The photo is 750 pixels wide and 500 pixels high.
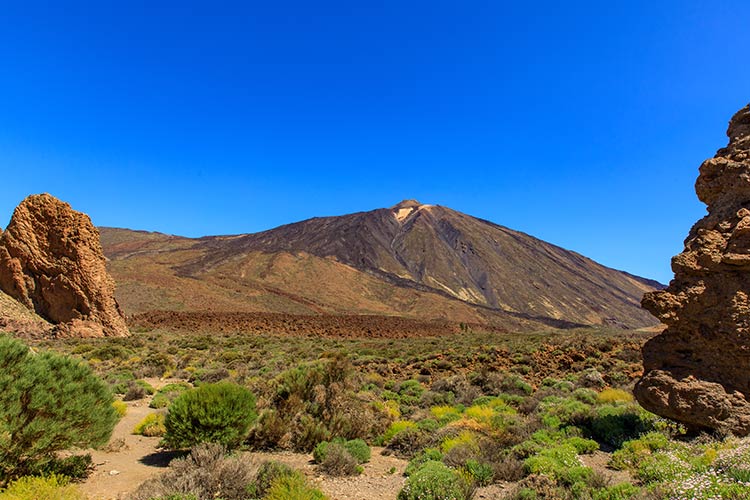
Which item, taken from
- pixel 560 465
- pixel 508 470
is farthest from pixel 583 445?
pixel 508 470

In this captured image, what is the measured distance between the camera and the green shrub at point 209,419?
6.68m

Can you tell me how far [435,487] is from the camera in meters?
4.99

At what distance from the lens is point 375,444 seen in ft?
27.2

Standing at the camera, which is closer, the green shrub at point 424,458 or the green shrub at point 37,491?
the green shrub at point 37,491

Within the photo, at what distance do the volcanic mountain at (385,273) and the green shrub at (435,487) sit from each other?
145 ft

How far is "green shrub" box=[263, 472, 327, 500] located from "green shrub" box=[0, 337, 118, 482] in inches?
103

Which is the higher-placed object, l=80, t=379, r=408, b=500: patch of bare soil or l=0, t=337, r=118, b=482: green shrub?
l=0, t=337, r=118, b=482: green shrub

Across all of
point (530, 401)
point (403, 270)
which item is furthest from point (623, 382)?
point (403, 270)

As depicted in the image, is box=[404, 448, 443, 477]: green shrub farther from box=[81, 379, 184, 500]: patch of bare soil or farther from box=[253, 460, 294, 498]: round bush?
box=[81, 379, 184, 500]: patch of bare soil

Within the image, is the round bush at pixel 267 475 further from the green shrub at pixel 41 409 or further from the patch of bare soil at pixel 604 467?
the patch of bare soil at pixel 604 467

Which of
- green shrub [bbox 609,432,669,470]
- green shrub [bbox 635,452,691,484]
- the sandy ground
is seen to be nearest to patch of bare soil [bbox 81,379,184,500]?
the sandy ground

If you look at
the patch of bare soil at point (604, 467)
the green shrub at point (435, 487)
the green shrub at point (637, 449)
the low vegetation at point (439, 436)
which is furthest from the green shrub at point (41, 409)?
the green shrub at point (637, 449)

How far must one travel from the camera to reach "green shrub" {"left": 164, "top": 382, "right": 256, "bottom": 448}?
6.68m

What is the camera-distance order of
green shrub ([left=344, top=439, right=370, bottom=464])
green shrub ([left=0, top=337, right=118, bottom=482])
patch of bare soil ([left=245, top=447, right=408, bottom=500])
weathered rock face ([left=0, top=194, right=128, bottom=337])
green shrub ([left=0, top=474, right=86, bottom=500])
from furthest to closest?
weathered rock face ([left=0, top=194, right=128, bottom=337]) → green shrub ([left=344, top=439, right=370, bottom=464]) → patch of bare soil ([left=245, top=447, right=408, bottom=500]) → green shrub ([left=0, top=337, right=118, bottom=482]) → green shrub ([left=0, top=474, right=86, bottom=500])
